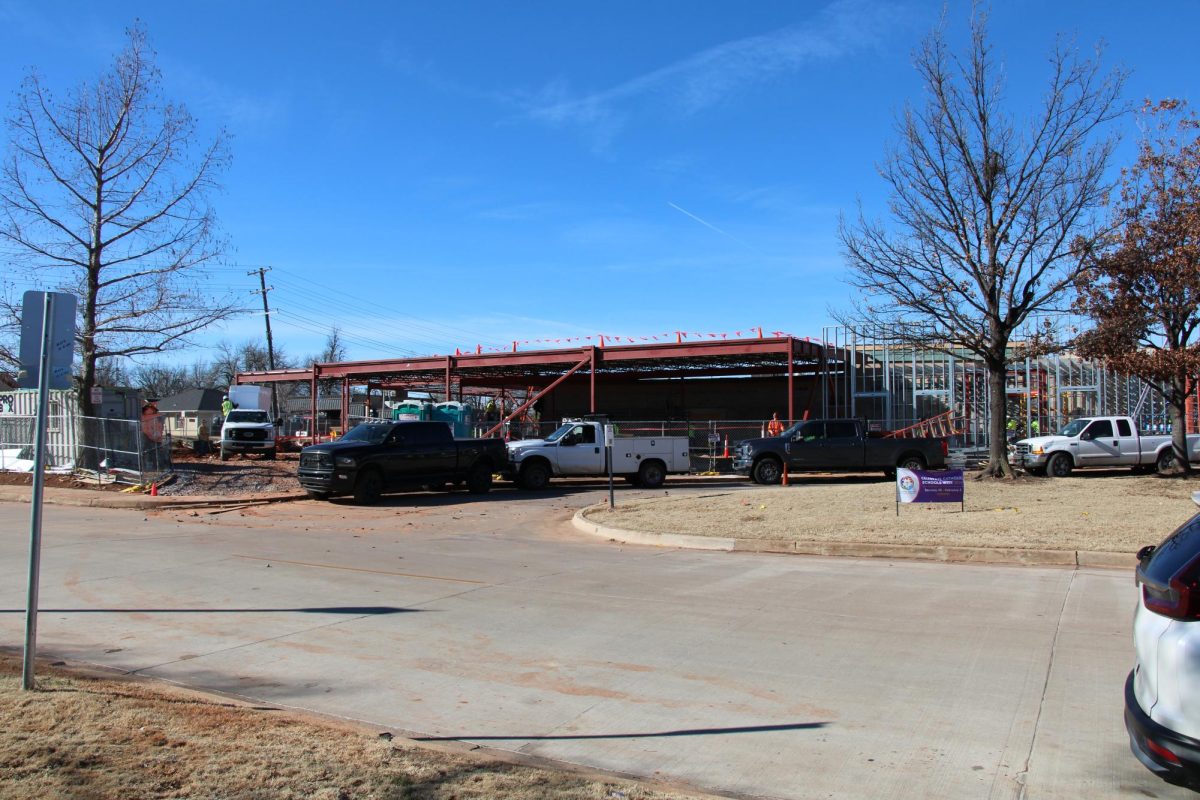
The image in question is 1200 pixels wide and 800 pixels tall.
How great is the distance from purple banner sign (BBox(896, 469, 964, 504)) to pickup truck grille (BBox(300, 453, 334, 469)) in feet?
39.6

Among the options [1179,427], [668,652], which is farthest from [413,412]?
A: [668,652]

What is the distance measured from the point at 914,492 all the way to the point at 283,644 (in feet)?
37.7

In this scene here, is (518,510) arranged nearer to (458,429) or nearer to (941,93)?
(941,93)

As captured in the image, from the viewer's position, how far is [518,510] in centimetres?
1916

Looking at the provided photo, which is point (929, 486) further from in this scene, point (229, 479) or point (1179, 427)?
point (229, 479)

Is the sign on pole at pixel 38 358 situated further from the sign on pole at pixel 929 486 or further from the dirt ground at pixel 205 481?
the dirt ground at pixel 205 481

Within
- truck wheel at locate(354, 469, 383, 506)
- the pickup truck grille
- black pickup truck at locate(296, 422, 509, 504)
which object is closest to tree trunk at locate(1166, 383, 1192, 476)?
black pickup truck at locate(296, 422, 509, 504)

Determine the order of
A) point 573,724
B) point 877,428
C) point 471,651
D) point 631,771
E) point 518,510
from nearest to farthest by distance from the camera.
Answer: point 631,771
point 573,724
point 471,651
point 518,510
point 877,428

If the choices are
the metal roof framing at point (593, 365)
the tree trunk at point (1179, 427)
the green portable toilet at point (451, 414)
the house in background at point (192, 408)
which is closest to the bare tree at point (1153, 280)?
the tree trunk at point (1179, 427)

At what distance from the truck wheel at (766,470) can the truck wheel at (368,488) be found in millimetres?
10375

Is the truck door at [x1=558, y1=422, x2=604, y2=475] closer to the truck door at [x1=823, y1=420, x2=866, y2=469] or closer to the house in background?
the truck door at [x1=823, y1=420, x2=866, y2=469]

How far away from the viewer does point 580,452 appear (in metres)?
24.2

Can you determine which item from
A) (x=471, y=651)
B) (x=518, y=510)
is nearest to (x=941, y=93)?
(x=518, y=510)

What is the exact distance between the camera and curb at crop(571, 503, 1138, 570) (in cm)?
1120
